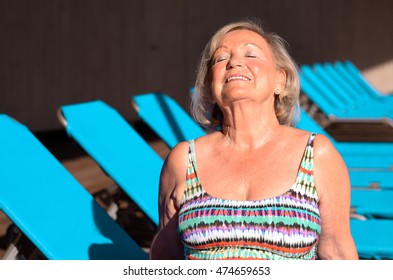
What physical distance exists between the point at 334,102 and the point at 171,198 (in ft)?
24.9

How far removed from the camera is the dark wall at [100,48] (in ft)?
28.0

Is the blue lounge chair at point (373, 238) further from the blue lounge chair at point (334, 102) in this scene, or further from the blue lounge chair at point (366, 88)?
the blue lounge chair at point (366, 88)

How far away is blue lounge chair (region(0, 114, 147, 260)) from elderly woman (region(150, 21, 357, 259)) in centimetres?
59

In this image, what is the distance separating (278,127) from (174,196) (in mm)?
324

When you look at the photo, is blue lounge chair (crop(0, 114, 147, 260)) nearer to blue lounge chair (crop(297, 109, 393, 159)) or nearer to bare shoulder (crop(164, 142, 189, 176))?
bare shoulder (crop(164, 142, 189, 176))

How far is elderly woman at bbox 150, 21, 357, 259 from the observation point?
82.0 inches

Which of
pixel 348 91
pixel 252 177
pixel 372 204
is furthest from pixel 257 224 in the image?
pixel 348 91

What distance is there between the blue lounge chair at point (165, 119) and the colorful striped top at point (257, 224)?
2.40m

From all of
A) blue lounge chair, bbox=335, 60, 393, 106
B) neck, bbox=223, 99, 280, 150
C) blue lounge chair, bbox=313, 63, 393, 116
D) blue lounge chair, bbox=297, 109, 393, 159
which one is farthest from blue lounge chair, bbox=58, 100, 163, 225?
blue lounge chair, bbox=335, 60, 393, 106

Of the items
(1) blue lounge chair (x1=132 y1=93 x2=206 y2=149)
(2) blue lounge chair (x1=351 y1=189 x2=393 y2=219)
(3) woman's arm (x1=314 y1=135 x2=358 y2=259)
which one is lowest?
(2) blue lounge chair (x1=351 y1=189 x2=393 y2=219)

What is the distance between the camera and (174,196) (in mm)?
2201

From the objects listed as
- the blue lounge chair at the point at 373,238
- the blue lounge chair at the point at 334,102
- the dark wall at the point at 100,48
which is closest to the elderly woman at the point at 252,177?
the blue lounge chair at the point at 373,238

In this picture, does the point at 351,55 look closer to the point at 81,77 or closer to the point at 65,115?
the point at 81,77
